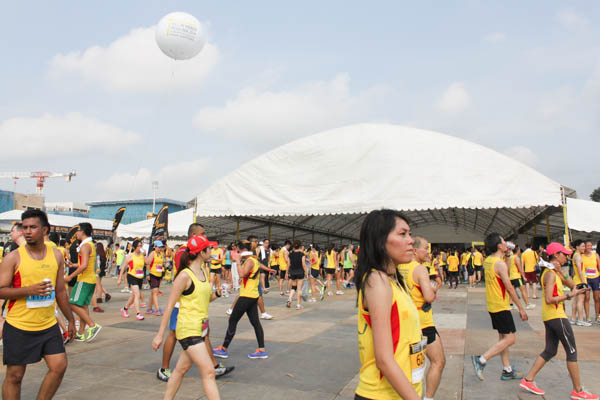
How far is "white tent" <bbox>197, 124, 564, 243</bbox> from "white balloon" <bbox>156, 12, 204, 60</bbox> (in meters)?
7.58

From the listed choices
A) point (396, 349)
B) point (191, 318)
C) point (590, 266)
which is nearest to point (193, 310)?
point (191, 318)

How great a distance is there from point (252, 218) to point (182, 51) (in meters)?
14.0

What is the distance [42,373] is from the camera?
17.5 feet

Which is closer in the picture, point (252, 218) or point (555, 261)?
point (555, 261)

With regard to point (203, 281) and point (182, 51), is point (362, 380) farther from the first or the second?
point (182, 51)

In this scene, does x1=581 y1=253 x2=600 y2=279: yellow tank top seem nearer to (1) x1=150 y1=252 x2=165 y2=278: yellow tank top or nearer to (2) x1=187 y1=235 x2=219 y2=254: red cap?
(2) x1=187 y1=235 x2=219 y2=254: red cap

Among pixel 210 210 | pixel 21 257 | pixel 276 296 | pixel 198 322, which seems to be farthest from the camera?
pixel 210 210

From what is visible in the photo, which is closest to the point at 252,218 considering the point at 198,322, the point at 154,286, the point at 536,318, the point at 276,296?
the point at 276,296

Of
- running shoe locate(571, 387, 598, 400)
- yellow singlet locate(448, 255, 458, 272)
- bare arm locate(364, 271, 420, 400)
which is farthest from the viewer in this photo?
yellow singlet locate(448, 255, 458, 272)

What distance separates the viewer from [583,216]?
17484mm

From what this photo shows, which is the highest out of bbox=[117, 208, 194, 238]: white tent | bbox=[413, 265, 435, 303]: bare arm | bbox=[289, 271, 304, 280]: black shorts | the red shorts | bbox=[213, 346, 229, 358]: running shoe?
bbox=[117, 208, 194, 238]: white tent

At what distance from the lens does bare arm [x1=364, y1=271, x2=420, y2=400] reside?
173cm

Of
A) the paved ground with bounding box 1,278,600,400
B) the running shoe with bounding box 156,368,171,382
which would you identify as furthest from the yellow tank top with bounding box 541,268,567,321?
the running shoe with bounding box 156,368,171,382

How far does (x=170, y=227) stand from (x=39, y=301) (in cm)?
2049
